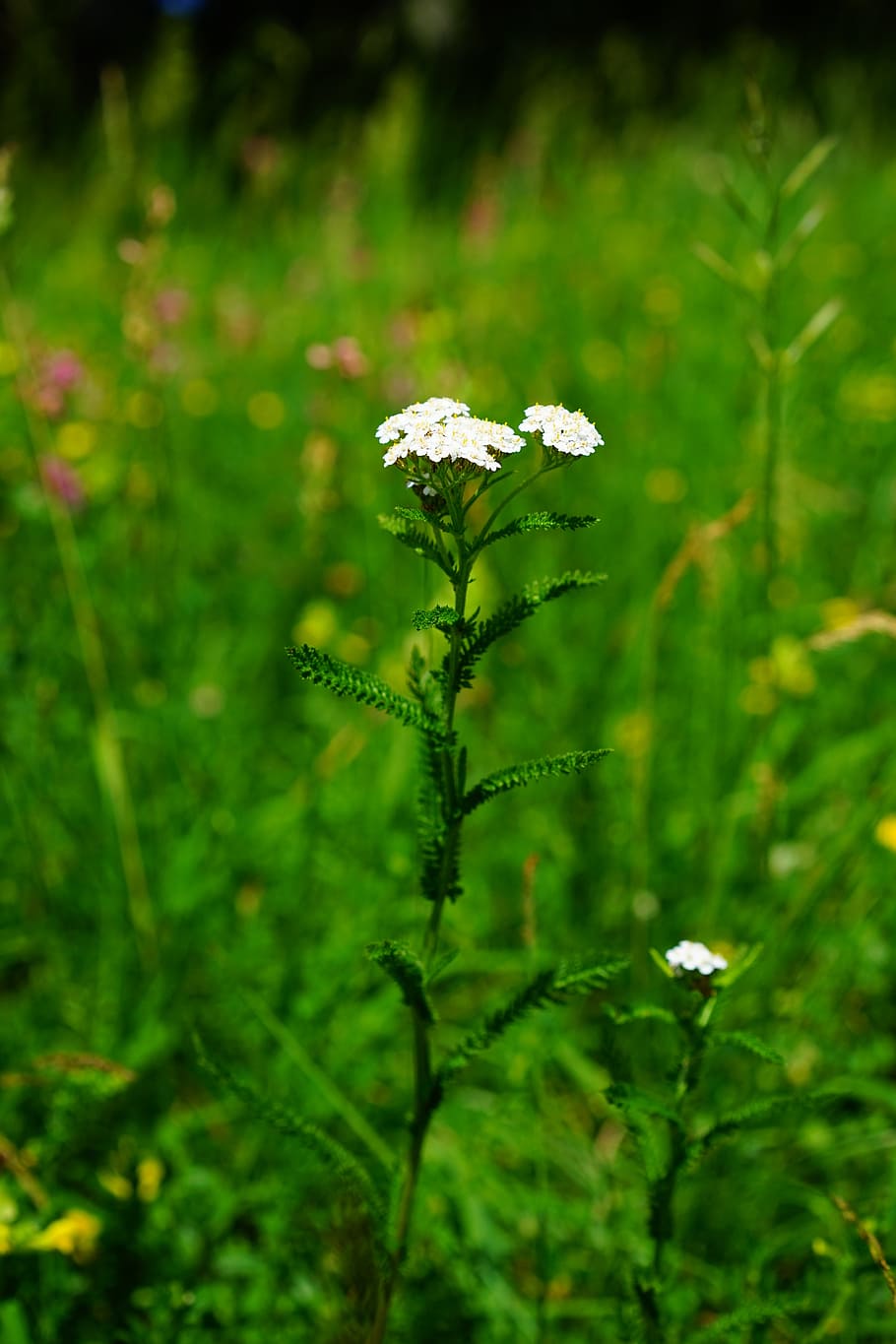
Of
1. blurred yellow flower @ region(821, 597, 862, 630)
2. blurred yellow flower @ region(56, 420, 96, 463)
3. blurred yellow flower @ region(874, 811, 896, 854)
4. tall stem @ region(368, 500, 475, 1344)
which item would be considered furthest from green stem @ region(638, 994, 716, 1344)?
blurred yellow flower @ region(56, 420, 96, 463)

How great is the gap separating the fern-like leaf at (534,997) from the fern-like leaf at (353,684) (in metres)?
0.23

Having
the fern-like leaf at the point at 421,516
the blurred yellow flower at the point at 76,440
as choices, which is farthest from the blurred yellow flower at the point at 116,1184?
the blurred yellow flower at the point at 76,440

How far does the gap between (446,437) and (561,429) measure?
9cm

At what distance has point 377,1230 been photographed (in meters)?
0.90

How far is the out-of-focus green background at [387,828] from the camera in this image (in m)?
1.15

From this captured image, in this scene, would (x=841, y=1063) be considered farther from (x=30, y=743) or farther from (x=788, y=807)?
(x=30, y=743)

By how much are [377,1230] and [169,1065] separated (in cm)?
59

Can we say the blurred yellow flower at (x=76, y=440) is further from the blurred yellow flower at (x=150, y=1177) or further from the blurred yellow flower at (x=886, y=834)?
the blurred yellow flower at (x=886, y=834)

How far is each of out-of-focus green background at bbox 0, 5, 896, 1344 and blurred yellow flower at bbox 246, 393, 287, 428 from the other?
67 millimetres

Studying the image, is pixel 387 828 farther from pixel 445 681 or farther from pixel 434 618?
pixel 434 618

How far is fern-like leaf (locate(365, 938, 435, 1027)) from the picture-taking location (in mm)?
748

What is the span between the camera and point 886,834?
153cm

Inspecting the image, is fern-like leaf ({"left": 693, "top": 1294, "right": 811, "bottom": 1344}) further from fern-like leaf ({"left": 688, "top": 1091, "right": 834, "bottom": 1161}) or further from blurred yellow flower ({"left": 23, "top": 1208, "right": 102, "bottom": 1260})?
blurred yellow flower ({"left": 23, "top": 1208, "right": 102, "bottom": 1260})

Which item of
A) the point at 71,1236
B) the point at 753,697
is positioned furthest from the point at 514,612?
the point at 753,697
